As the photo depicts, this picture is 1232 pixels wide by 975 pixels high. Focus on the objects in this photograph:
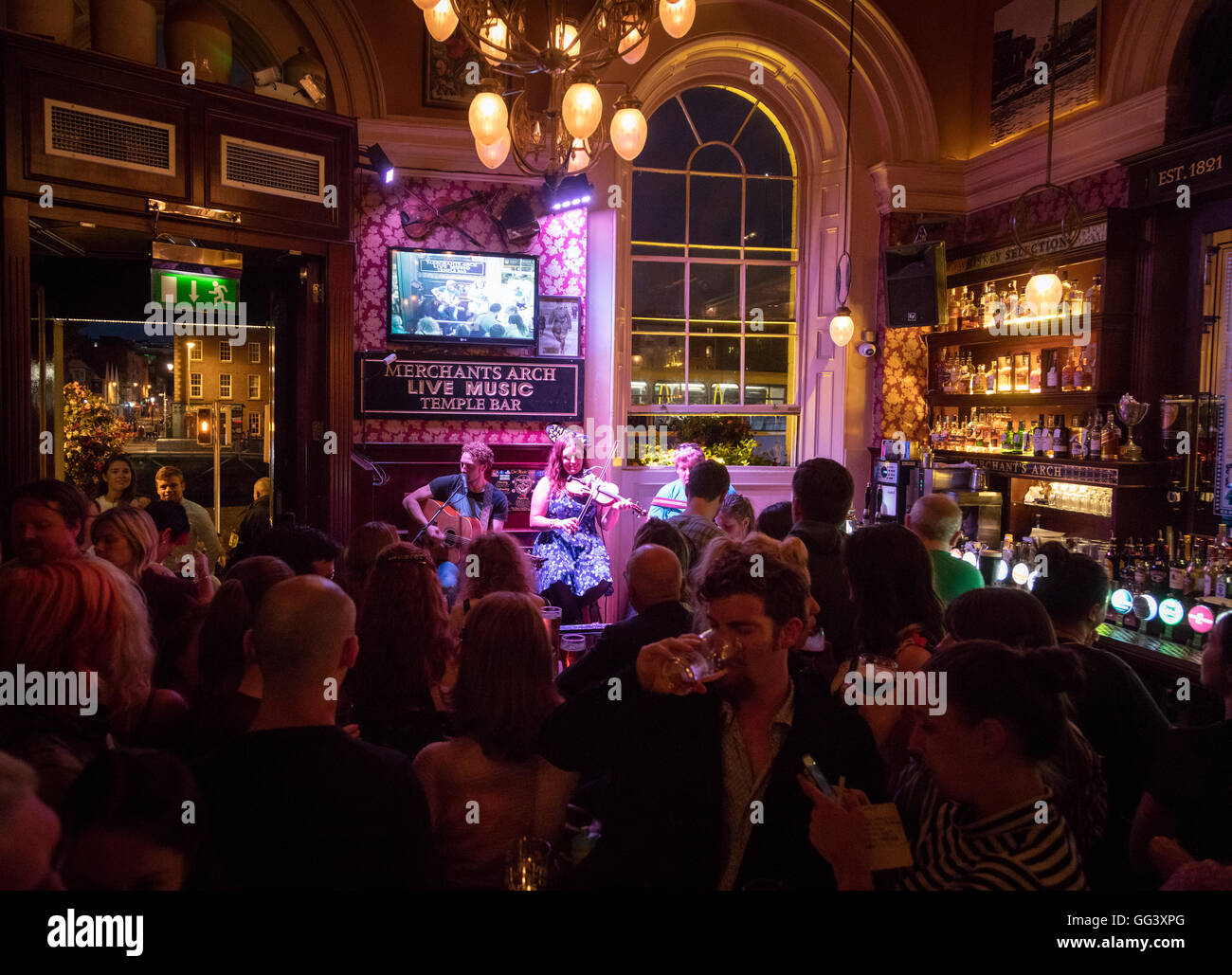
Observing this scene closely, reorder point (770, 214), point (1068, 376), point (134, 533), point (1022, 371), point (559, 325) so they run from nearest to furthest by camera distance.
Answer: point (134, 533)
point (1068, 376)
point (1022, 371)
point (559, 325)
point (770, 214)

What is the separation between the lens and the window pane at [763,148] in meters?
7.38

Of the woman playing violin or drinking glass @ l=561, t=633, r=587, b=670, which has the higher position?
the woman playing violin

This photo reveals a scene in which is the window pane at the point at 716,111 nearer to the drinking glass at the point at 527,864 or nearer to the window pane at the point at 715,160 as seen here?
the window pane at the point at 715,160

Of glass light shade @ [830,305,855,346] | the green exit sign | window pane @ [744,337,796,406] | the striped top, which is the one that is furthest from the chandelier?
window pane @ [744,337,796,406]

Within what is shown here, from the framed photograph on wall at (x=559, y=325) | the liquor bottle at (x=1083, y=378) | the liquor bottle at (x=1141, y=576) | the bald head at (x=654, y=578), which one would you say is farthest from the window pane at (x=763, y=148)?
the bald head at (x=654, y=578)

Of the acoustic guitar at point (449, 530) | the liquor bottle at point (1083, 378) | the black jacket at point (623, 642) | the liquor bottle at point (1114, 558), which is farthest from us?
the liquor bottle at point (1083, 378)

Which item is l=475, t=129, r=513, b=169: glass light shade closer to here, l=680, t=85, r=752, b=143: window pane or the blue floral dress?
the blue floral dress

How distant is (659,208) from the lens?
723 cm

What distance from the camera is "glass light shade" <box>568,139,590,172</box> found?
364 centimetres

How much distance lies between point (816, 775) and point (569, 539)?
3.88 metres

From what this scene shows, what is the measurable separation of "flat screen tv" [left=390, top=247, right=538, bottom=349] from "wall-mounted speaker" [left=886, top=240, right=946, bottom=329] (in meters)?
2.93

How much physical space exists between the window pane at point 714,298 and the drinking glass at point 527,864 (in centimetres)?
613
